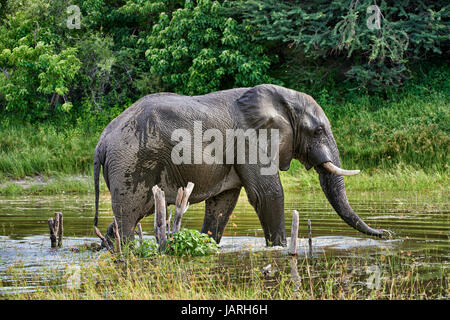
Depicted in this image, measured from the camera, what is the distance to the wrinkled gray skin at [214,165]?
9.50 meters

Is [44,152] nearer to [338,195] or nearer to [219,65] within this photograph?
[219,65]

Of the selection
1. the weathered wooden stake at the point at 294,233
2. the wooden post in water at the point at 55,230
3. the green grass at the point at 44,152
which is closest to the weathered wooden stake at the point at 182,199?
the weathered wooden stake at the point at 294,233

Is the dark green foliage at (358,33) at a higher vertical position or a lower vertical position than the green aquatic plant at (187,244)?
higher

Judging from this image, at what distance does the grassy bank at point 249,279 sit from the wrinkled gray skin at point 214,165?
Answer: 833 mm

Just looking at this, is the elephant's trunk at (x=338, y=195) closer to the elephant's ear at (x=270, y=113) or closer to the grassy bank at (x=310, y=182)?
the elephant's ear at (x=270, y=113)

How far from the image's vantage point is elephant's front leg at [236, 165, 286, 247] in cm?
989

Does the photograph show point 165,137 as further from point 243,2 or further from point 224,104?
point 243,2

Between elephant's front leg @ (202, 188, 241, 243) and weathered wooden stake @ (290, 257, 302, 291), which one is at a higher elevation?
elephant's front leg @ (202, 188, 241, 243)

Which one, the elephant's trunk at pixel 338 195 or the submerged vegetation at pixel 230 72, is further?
the submerged vegetation at pixel 230 72

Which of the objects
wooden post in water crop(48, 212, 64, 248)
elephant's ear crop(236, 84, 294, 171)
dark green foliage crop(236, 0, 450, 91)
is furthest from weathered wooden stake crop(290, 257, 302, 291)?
dark green foliage crop(236, 0, 450, 91)

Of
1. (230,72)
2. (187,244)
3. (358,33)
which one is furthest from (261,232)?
(230,72)

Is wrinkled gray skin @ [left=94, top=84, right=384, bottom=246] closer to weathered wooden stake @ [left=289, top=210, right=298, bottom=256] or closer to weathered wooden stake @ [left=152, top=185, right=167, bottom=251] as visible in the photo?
weathered wooden stake @ [left=152, top=185, right=167, bottom=251]
